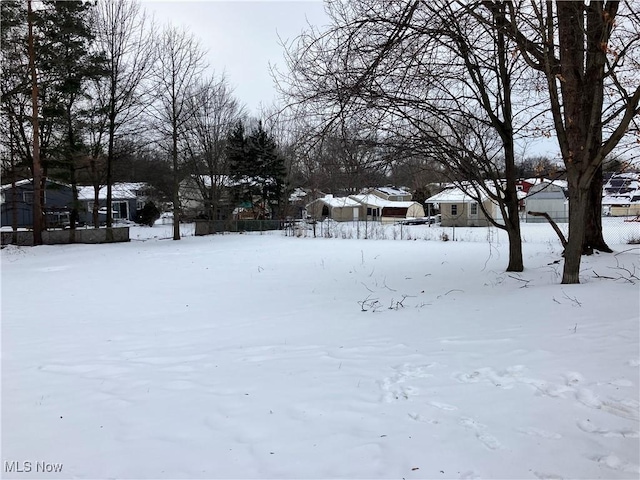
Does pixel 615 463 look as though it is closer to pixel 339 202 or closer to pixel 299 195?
pixel 339 202

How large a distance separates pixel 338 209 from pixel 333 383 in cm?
4753

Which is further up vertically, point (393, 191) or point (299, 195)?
point (393, 191)

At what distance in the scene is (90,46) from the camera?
946 inches

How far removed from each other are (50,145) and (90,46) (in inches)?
227

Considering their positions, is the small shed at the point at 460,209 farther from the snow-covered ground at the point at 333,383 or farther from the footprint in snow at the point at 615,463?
the footprint in snow at the point at 615,463

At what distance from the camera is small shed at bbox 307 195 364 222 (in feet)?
165

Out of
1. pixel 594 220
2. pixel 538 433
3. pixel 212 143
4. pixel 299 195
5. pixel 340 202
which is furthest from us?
pixel 299 195

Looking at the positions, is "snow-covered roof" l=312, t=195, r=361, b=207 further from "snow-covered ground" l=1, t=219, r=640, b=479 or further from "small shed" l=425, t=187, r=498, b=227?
"snow-covered ground" l=1, t=219, r=640, b=479

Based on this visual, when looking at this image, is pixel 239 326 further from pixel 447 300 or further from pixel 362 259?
pixel 362 259

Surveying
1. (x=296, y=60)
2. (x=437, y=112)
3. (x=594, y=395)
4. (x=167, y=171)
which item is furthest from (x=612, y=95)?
(x=167, y=171)

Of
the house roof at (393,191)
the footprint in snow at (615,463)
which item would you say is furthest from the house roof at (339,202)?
the footprint in snow at (615,463)

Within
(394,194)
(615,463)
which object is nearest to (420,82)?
(615,463)

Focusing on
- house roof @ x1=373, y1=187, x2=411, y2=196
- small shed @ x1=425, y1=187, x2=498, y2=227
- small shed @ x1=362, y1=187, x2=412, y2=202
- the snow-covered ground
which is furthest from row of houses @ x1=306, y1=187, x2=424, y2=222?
the snow-covered ground

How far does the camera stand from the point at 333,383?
394 cm
